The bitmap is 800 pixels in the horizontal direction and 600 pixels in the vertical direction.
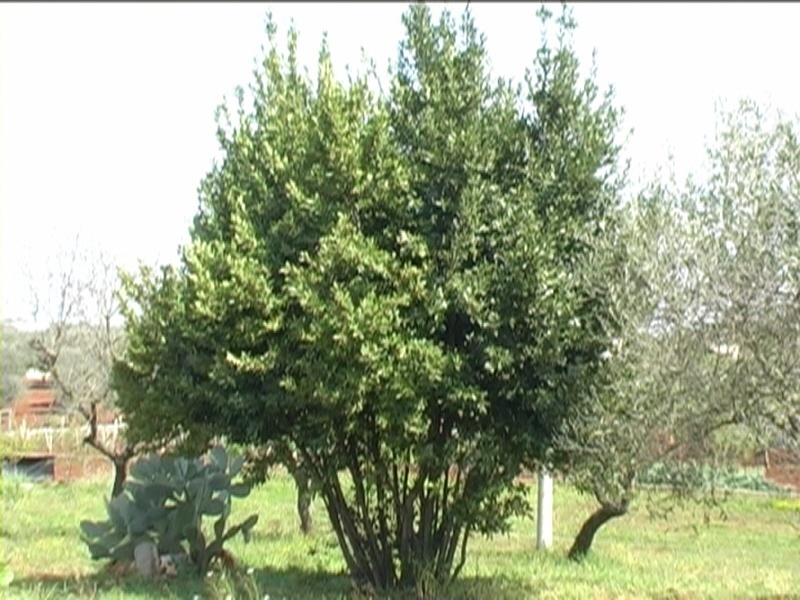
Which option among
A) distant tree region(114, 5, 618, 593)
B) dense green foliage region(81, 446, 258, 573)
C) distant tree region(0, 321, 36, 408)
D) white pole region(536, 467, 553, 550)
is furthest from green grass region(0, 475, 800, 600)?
distant tree region(0, 321, 36, 408)

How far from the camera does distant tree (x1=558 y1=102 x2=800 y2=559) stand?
23.8ft

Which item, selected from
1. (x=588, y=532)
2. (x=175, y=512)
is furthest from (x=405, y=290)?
(x=588, y=532)

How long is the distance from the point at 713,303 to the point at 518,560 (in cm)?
691

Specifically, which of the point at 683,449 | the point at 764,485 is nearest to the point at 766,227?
the point at 683,449

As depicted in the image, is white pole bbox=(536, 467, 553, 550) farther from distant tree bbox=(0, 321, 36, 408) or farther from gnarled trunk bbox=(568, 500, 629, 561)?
distant tree bbox=(0, 321, 36, 408)

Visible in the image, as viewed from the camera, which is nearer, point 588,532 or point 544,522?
point 588,532

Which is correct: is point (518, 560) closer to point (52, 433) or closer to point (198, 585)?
point (198, 585)

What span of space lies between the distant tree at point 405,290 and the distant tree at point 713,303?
0.79 meters

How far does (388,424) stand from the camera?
905 centimetres

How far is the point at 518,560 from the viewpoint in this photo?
13.5 m

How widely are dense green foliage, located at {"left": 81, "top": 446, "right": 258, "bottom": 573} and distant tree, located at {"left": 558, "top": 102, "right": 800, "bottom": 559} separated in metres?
5.19

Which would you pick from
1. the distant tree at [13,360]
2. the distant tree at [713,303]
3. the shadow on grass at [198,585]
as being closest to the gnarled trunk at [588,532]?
the shadow on grass at [198,585]

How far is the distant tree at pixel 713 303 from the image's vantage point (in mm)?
7262

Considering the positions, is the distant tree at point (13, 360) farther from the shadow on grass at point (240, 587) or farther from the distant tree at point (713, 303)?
the distant tree at point (713, 303)
